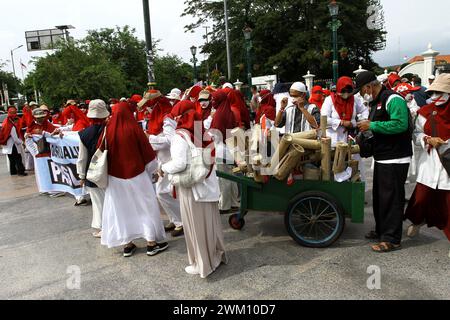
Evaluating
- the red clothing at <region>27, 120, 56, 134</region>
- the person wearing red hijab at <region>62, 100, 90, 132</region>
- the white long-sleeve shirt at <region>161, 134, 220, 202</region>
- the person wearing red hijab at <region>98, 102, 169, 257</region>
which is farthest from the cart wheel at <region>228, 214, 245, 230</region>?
the red clothing at <region>27, 120, 56, 134</region>

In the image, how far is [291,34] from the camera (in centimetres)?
2991

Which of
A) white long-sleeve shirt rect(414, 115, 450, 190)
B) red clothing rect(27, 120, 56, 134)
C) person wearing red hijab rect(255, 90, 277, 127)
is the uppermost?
person wearing red hijab rect(255, 90, 277, 127)

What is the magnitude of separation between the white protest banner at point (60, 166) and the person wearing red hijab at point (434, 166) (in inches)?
217

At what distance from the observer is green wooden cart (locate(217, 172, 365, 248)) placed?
396cm

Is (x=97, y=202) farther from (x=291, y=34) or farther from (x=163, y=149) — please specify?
(x=291, y=34)

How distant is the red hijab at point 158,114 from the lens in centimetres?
521

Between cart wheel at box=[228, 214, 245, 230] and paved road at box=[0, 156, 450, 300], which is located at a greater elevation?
cart wheel at box=[228, 214, 245, 230]

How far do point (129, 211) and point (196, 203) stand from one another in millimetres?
1151

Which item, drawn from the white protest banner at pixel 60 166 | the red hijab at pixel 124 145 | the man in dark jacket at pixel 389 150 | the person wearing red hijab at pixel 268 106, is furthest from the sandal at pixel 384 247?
the white protest banner at pixel 60 166

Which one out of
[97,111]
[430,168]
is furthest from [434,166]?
[97,111]

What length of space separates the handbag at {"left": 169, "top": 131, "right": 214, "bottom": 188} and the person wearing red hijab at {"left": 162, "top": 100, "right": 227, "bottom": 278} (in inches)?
1.2

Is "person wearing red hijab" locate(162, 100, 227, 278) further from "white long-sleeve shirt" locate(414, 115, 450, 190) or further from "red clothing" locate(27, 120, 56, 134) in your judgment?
"red clothing" locate(27, 120, 56, 134)
